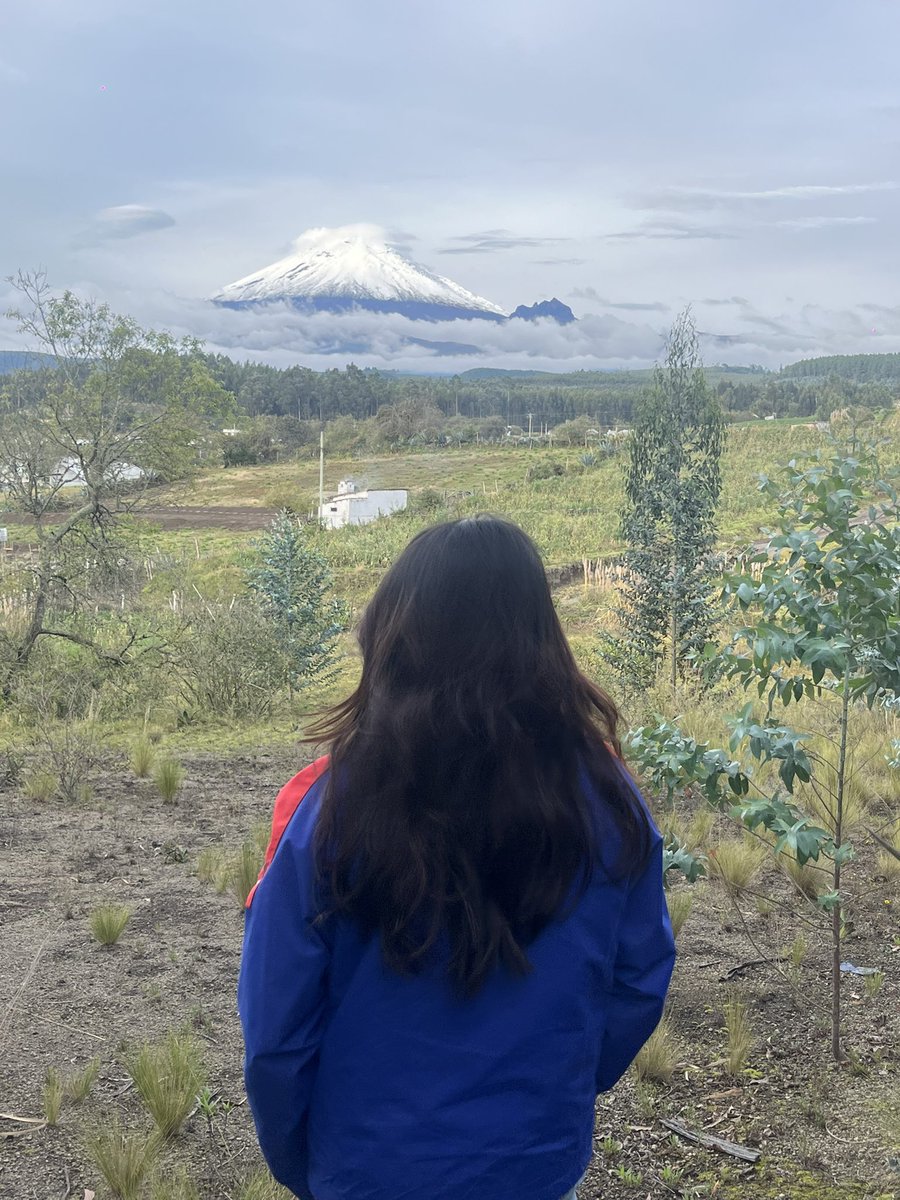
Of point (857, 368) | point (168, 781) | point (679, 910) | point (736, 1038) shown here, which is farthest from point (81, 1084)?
point (857, 368)

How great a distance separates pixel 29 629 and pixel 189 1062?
942cm

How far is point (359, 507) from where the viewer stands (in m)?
48.8

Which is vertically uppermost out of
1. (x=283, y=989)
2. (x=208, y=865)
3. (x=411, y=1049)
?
(x=283, y=989)

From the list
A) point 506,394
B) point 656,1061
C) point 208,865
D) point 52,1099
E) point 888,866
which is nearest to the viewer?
point 52,1099

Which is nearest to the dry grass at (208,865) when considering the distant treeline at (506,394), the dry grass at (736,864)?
the dry grass at (736,864)

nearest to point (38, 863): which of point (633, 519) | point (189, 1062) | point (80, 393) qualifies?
point (189, 1062)

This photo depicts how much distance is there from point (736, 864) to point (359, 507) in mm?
44355

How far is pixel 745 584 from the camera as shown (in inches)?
112

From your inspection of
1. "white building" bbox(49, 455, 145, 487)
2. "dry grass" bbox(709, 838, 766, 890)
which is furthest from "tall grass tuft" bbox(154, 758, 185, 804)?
"white building" bbox(49, 455, 145, 487)

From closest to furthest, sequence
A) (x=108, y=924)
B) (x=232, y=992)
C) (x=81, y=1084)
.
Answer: (x=81, y=1084) < (x=232, y=992) < (x=108, y=924)

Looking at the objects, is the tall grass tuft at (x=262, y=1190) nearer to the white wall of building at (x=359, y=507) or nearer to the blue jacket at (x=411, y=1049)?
the blue jacket at (x=411, y=1049)

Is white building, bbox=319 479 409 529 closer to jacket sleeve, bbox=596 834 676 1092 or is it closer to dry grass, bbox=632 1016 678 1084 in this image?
dry grass, bbox=632 1016 678 1084

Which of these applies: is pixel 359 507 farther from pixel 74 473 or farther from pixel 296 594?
pixel 74 473

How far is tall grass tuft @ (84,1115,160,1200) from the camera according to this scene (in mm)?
2693
